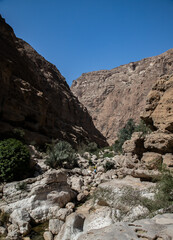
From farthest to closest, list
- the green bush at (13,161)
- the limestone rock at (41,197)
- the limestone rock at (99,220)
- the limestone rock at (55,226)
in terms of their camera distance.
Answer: the green bush at (13,161) < the limestone rock at (41,197) < the limestone rock at (55,226) < the limestone rock at (99,220)

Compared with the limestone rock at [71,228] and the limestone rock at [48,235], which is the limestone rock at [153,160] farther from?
A: the limestone rock at [48,235]

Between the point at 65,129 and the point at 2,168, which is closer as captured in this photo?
the point at 2,168

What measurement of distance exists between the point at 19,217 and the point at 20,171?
3192mm

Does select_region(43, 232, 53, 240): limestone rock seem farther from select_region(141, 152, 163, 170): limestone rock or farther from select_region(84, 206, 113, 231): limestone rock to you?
select_region(141, 152, 163, 170): limestone rock

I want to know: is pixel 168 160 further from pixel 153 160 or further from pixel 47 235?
pixel 47 235

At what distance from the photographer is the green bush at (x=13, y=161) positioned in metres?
8.15


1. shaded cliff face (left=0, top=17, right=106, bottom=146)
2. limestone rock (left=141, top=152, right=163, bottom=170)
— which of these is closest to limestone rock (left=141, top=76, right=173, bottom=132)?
limestone rock (left=141, top=152, right=163, bottom=170)

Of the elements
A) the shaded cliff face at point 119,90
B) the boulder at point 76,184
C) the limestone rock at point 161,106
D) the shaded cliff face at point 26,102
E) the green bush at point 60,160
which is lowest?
the boulder at point 76,184

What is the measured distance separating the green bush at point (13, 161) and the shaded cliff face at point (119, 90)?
121 ft

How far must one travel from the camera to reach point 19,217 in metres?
5.67

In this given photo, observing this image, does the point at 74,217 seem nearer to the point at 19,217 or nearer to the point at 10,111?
the point at 19,217

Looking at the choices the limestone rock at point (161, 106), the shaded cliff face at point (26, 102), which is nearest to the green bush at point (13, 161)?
the limestone rock at point (161, 106)

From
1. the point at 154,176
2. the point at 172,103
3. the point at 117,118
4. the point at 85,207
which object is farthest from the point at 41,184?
the point at 117,118

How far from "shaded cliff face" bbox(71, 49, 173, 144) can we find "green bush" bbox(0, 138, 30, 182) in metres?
36.9
